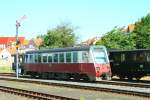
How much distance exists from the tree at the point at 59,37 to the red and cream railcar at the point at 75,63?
1714 inches

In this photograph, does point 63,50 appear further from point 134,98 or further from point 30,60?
point 134,98

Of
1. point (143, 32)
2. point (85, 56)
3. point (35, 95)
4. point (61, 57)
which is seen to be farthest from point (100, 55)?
point (143, 32)

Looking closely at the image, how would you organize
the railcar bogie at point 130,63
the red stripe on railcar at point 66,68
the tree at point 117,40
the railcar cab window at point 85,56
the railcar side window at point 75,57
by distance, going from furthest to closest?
Result: the tree at point 117,40 → the railcar side window at point 75,57 → the railcar bogie at point 130,63 → the railcar cab window at point 85,56 → the red stripe on railcar at point 66,68

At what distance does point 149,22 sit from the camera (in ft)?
322

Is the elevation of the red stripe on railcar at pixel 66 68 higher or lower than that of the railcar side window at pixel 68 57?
lower

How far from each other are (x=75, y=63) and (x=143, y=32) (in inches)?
2102

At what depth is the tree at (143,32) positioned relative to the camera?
8225 cm

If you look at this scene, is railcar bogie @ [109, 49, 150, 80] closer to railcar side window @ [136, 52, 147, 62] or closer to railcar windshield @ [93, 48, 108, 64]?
railcar side window @ [136, 52, 147, 62]

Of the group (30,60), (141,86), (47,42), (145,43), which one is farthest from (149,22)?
(141,86)

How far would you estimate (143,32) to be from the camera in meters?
87.9

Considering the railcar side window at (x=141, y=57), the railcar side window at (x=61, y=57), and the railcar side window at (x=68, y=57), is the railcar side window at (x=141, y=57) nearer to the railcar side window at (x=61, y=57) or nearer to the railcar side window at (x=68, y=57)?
the railcar side window at (x=68, y=57)

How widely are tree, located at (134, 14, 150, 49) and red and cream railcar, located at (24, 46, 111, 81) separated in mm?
41489

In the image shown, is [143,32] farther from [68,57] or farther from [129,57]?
[68,57]

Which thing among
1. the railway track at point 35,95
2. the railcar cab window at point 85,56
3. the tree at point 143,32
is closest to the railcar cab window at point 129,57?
the railcar cab window at point 85,56
